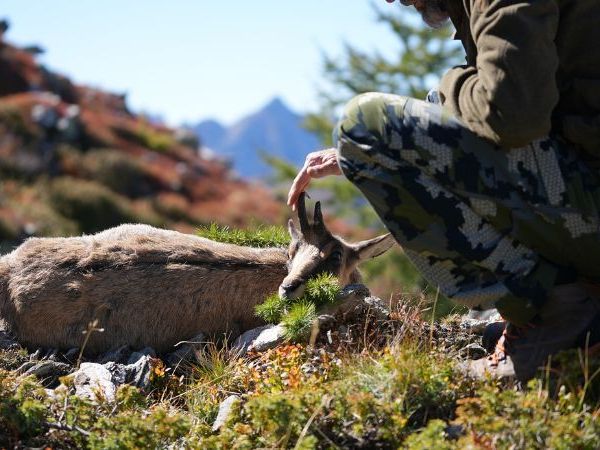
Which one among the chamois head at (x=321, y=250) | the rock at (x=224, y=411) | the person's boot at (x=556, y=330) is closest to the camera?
the person's boot at (x=556, y=330)

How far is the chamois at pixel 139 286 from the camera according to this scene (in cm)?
696

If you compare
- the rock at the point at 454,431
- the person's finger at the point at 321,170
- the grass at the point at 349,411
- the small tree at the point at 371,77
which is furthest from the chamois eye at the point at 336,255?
the small tree at the point at 371,77

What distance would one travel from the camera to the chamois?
22.9 feet

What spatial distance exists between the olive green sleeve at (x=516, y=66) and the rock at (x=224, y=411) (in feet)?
6.77

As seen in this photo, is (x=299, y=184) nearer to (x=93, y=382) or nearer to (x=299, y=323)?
(x=299, y=323)

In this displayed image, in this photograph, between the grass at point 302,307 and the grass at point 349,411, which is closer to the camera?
the grass at point 349,411

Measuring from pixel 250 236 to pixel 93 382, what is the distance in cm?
275

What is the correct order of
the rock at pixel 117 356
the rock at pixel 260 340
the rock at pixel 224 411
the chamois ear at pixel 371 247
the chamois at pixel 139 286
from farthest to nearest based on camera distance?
the chamois ear at pixel 371 247 < the chamois at pixel 139 286 < the rock at pixel 117 356 < the rock at pixel 260 340 < the rock at pixel 224 411

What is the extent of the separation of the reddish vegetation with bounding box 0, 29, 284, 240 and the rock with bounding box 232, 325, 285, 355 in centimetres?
2365

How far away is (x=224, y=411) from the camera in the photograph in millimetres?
4828

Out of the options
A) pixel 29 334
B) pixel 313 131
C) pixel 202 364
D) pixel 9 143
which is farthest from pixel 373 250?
pixel 9 143

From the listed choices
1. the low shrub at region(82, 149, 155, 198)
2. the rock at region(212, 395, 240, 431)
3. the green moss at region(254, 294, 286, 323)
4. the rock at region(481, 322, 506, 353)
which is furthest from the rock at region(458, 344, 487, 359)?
the low shrub at region(82, 149, 155, 198)

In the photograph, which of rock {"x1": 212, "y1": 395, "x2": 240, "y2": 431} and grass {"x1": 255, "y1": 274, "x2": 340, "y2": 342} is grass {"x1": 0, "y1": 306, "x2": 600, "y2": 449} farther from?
grass {"x1": 255, "y1": 274, "x2": 340, "y2": 342}

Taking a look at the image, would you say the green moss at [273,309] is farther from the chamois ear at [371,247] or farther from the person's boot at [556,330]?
the person's boot at [556,330]
